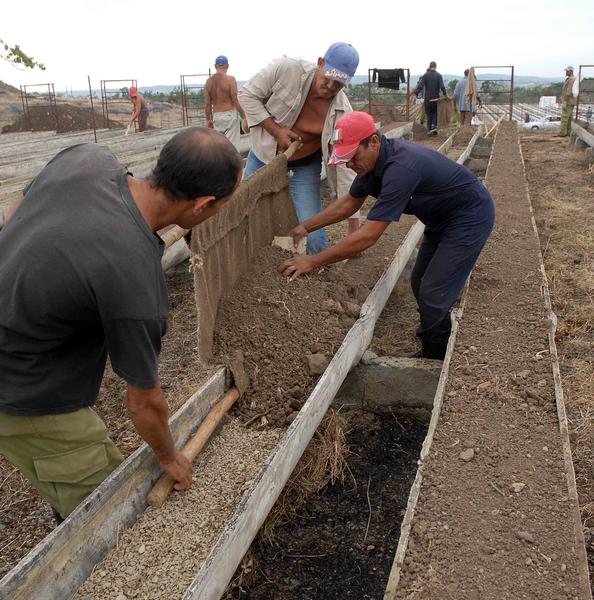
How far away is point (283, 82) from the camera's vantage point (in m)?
4.40

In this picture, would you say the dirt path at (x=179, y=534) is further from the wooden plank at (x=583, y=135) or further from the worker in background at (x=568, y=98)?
the worker in background at (x=568, y=98)

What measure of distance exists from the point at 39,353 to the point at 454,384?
2248 millimetres

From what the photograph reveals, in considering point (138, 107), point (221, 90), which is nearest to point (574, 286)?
point (221, 90)

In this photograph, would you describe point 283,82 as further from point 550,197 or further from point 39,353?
point 550,197

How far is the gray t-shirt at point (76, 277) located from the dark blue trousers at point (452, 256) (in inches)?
105

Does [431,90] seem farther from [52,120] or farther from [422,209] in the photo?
[422,209]

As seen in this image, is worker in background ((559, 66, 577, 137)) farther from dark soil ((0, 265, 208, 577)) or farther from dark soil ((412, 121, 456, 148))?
dark soil ((0, 265, 208, 577))

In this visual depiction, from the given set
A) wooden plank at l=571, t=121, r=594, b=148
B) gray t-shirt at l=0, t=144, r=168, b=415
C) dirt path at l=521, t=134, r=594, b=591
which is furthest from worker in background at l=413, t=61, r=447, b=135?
gray t-shirt at l=0, t=144, r=168, b=415

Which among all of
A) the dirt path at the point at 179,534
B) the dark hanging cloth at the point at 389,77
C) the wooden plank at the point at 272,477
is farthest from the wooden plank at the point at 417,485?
the dark hanging cloth at the point at 389,77

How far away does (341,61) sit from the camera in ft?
13.1

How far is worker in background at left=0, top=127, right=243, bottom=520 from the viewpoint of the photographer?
1702mm

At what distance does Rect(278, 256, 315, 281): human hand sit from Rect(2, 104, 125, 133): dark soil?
1883cm

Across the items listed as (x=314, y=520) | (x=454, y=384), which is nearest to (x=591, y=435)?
(x=454, y=384)

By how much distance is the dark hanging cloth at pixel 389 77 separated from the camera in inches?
762
